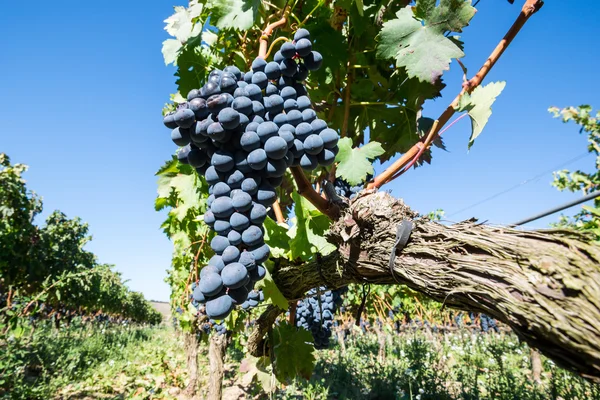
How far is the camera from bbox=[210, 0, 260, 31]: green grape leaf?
5.27 ft

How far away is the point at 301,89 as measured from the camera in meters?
1.36

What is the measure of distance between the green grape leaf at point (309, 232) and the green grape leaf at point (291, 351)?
89 centimetres

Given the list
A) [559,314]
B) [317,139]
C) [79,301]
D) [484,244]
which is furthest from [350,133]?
Result: [79,301]

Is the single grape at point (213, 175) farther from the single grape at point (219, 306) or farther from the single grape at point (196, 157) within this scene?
the single grape at point (219, 306)

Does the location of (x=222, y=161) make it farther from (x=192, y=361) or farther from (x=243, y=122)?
(x=192, y=361)

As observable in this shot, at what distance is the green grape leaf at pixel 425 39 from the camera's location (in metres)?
1.51

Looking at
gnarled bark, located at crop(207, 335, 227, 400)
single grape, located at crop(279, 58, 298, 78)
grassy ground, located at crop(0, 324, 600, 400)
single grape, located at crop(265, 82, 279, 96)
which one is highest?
single grape, located at crop(279, 58, 298, 78)

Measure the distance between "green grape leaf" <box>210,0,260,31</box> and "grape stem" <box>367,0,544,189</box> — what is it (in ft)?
3.10

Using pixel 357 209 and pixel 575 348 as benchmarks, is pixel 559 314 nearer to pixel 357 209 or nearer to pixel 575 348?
pixel 575 348

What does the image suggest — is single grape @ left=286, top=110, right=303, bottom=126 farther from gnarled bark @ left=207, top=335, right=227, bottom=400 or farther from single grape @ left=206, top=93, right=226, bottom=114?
gnarled bark @ left=207, top=335, right=227, bottom=400

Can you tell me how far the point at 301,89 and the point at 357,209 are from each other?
53 centimetres

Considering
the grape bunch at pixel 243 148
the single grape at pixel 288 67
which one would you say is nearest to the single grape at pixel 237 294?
the grape bunch at pixel 243 148

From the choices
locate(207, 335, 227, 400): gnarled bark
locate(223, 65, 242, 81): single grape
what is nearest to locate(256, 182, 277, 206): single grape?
locate(223, 65, 242, 81): single grape

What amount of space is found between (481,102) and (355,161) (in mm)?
593
